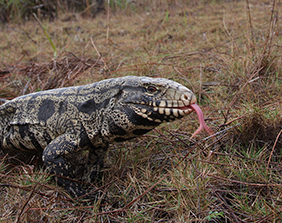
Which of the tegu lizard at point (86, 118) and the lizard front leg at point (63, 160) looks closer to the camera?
the tegu lizard at point (86, 118)

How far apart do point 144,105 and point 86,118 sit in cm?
69

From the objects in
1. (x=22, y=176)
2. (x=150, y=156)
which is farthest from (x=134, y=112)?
(x=22, y=176)

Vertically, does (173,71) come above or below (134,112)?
below

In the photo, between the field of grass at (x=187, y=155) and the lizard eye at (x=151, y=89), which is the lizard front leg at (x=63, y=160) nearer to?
the field of grass at (x=187, y=155)

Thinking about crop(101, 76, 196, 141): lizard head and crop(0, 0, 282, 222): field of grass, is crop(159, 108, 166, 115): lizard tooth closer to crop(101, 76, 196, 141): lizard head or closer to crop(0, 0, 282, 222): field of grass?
crop(101, 76, 196, 141): lizard head

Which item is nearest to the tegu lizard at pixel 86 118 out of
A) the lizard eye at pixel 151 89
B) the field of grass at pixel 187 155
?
the lizard eye at pixel 151 89

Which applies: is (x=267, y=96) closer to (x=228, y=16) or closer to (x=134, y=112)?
(x=134, y=112)

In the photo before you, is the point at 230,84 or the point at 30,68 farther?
the point at 30,68

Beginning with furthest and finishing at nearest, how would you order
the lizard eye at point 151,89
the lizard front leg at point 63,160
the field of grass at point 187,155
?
the lizard front leg at point 63,160, the lizard eye at point 151,89, the field of grass at point 187,155

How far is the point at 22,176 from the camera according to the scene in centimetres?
304

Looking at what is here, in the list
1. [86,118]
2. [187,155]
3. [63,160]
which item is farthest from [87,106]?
[187,155]

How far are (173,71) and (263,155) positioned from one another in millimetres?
2443

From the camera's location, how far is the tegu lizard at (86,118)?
2508 mm

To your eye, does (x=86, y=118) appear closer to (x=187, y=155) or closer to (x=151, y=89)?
(x=151, y=89)
